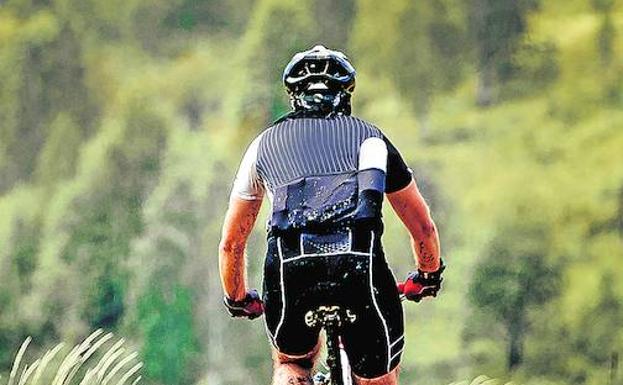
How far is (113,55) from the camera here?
6.41 meters

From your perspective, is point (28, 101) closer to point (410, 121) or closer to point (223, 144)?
point (223, 144)

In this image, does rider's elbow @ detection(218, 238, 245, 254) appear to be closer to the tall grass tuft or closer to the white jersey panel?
the white jersey panel

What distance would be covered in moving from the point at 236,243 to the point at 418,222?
0.28 meters

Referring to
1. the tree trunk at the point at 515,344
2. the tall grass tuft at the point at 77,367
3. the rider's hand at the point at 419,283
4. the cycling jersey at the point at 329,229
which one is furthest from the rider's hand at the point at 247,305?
the tree trunk at the point at 515,344

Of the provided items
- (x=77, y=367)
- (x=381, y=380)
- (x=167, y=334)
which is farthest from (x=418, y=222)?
(x=167, y=334)

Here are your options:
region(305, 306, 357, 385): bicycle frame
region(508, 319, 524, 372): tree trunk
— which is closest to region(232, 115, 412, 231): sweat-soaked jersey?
region(305, 306, 357, 385): bicycle frame

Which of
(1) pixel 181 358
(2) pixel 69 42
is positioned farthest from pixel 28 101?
(1) pixel 181 358

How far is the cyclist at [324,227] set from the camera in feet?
5.17

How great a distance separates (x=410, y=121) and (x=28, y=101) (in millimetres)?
2178

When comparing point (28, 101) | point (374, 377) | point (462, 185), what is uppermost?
point (28, 101)

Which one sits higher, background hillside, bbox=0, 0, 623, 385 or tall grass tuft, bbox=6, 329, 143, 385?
background hillside, bbox=0, 0, 623, 385

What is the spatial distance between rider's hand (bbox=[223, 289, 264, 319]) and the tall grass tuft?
63 centimetres

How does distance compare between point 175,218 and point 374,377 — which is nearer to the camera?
point 374,377

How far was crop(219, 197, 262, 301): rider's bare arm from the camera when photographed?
5.48 ft
